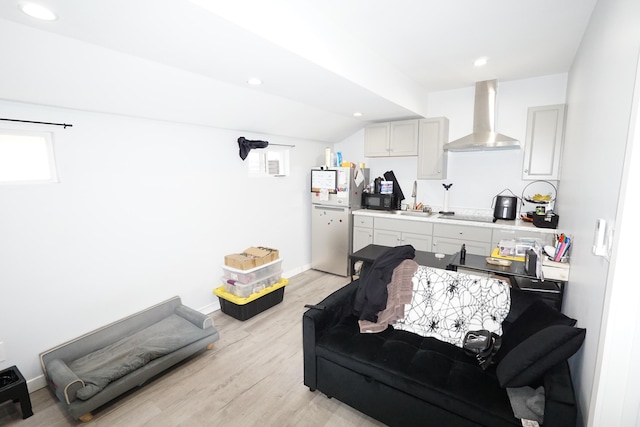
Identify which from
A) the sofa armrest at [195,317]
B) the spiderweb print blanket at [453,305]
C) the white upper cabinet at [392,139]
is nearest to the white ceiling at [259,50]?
the white upper cabinet at [392,139]

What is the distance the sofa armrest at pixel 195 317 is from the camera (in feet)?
8.87

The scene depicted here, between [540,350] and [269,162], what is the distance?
350cm

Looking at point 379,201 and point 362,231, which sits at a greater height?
point 379,201

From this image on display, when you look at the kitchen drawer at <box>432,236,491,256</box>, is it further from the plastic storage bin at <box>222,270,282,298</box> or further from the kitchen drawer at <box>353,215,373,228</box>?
the plastic storage bin at <box>222,270,282,298</box>

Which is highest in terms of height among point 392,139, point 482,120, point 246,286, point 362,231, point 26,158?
point 482,120

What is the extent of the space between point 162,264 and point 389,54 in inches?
122

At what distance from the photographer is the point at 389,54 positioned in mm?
2811

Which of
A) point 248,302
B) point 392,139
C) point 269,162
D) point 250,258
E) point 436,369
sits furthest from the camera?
point 392,139

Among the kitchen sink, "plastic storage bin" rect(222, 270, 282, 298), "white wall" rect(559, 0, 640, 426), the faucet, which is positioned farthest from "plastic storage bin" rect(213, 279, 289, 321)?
"white wall" rect(559, 0, 640, 426)

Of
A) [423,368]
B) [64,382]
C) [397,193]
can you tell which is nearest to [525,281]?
[423,368]

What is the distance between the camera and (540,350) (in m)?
1.44

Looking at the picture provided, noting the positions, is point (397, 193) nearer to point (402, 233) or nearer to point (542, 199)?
point (402, 233)

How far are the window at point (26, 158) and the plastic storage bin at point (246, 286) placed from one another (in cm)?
183

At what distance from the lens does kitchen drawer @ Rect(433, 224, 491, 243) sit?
3.48 meters
